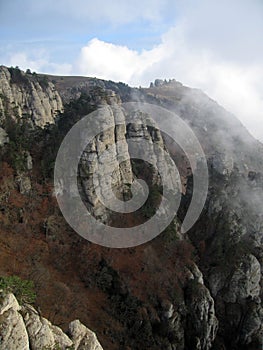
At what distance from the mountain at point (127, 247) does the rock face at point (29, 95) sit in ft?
52.6

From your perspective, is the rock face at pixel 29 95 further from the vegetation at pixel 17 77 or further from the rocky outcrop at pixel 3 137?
the rocky outcrop at pixel 3 137

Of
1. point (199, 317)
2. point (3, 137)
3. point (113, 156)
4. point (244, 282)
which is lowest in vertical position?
point (199, 317)

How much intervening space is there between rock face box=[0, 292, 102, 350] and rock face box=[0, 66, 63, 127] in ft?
187

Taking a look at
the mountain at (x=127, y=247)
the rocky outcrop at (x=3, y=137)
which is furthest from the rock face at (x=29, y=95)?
the rocky outcrop at (x=3, y=137)

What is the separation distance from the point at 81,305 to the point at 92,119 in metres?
26.0

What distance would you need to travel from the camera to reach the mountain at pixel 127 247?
4278cm

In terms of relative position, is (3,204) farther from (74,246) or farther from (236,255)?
(236,255)

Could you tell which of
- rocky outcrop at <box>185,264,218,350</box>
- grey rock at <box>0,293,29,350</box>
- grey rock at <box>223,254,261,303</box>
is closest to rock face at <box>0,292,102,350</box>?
grey rock at <box>0,293,29,350</box>

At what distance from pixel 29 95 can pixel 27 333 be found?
2748 inches

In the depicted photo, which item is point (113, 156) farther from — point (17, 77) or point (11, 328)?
point (17, 77)

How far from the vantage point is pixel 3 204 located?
46.7 metres

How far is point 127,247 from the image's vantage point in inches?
1988

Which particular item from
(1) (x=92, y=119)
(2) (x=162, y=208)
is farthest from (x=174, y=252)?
(1) (x=92, y=119)

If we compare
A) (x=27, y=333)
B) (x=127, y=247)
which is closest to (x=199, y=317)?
(x=127, y=247)
